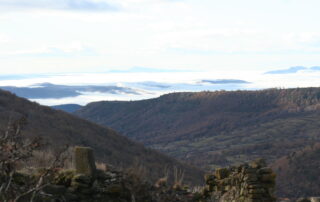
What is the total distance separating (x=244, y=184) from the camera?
44.6 feet

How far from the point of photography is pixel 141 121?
17962cm

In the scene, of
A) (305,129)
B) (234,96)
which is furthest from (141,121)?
(305,129)

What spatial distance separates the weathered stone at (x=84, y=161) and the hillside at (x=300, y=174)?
33688 millimetres

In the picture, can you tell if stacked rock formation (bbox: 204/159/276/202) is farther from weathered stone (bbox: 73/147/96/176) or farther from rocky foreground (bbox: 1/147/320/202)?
weathered stone (bbox: 73/147/96/176)

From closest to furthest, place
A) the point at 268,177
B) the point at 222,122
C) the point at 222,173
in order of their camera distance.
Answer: the point at 268,177 → the point at 222,173 → the point at 222,122

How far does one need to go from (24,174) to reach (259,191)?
5378 millimetres

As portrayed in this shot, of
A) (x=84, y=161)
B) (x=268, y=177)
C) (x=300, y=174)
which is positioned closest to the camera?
(x=84, y=161)

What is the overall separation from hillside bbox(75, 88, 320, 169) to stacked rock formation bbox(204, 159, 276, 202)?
250 ft

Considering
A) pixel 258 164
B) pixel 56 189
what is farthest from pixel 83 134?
pixel 56 189

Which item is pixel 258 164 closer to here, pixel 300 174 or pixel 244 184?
pixel 244 184

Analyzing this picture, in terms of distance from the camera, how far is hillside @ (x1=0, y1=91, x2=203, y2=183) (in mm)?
37156

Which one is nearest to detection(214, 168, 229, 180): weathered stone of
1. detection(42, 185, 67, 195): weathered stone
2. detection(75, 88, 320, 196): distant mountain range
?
detection(42, 185, 67, 195): weathered stone

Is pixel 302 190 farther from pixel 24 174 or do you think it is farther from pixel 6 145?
pixel 6 145

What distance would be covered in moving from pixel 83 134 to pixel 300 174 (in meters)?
25.0
